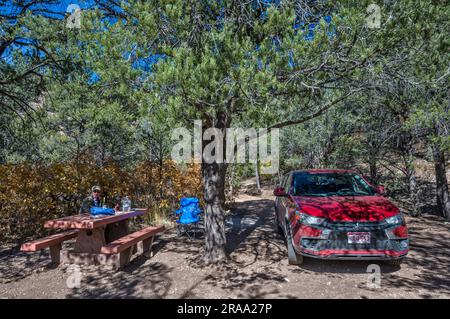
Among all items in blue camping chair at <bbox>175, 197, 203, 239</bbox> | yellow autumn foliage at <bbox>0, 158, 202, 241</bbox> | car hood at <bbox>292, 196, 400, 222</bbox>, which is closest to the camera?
car hood at <bbox>292, 196, 400, 222</bbox>

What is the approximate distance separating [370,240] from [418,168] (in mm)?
6538

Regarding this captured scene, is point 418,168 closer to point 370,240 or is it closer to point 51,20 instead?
point 370,240

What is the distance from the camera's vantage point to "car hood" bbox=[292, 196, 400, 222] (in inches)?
174

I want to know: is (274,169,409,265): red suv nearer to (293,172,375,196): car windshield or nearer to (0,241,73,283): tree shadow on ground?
(293,172,375,196): car windshield

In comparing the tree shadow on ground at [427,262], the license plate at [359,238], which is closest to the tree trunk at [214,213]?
the license plate at [359,238]

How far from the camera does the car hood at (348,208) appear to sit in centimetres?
441

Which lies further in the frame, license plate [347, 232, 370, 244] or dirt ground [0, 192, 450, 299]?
license plate [347, 232, 370, 244]

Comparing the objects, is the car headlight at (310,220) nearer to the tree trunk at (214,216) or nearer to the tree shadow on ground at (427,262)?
the tree shadow on ground at (427,262)

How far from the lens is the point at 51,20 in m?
5.02

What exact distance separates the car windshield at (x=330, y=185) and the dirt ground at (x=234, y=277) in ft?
4.11

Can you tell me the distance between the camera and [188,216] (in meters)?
7.03

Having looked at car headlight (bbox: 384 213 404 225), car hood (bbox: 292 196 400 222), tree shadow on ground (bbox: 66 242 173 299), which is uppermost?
car hood (bbox: 292 196 400 222)

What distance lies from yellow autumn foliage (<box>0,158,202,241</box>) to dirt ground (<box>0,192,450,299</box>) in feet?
2.65

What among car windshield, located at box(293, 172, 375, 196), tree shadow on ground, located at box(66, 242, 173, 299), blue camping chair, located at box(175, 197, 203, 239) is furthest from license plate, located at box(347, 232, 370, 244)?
blue camping chair, located at box(175, 197, 203, 239)
